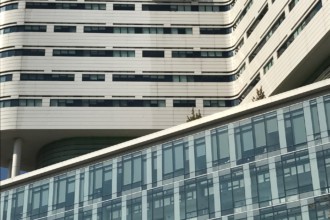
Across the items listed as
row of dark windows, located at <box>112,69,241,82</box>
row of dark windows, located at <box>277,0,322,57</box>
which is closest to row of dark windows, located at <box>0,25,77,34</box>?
row of dark windows, located at <box>112,69,241,82</box>

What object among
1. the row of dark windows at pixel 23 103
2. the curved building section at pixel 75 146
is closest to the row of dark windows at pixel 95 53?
the row of dark windows at pixel 23 103

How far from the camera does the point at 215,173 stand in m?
47.8

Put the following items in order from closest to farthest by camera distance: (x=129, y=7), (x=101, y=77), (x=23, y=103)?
(x=23, y=103) → (x=101, y=77) → (x=129, y=7)

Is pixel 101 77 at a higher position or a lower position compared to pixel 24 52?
lower

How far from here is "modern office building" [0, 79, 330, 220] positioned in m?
44.3

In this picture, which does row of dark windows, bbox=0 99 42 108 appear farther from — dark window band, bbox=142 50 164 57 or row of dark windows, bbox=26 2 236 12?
dark window band, bbox=142 50 164 57

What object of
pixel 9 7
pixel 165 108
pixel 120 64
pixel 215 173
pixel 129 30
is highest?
pixel 9 7

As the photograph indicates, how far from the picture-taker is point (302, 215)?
43281 mm

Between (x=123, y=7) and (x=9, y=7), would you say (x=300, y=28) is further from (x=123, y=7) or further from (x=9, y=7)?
(x=9, y=7)

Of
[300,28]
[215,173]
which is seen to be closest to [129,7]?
[300,28]

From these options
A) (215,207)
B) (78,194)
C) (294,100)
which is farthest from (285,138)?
(78,194)

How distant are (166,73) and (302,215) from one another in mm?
30235

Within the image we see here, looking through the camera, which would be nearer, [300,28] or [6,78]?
[300,28]

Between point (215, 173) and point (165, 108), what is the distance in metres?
22.2
